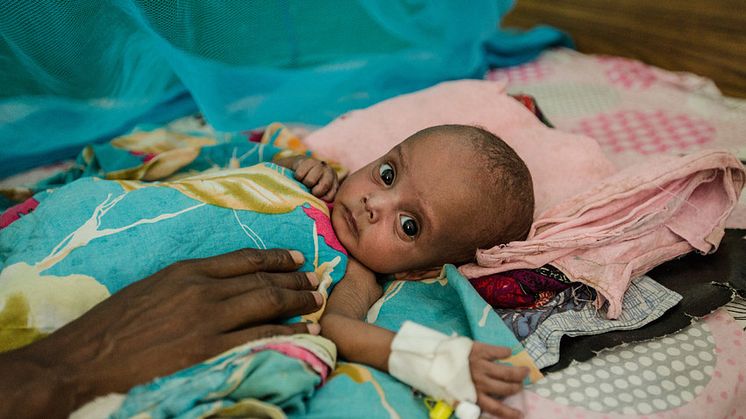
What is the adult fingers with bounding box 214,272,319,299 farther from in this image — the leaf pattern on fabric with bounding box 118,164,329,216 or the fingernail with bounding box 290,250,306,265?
the leaf pattern on fabric with bounding box 118,164,329,216

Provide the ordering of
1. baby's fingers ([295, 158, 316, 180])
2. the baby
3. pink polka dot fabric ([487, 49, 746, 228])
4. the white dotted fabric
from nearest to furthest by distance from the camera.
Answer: the white dotted fabric → the baby → baby's fingers ([295, 158, 316, 180]) → pink polka dot fabric ([487, 49, 746, 228])

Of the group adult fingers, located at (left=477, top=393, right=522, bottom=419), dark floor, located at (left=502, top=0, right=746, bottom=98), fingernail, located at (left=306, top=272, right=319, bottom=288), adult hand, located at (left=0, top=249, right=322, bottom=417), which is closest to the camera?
adult hand, located at (left=0, top=249, right=322, bottom=417)

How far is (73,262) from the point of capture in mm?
1151

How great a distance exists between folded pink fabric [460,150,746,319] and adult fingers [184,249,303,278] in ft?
1.50

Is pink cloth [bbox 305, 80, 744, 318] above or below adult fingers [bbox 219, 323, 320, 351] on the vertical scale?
below

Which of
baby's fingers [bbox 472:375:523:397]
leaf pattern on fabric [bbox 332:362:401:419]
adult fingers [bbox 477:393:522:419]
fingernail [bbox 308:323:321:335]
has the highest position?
fingernail [bbox 308:323:321:335]

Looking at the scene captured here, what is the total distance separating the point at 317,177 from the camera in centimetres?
158

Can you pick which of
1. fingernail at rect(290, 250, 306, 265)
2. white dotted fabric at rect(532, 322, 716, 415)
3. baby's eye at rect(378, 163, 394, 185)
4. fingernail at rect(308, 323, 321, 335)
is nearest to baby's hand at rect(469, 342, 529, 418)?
white dotted fabric at rect(532, 322, 716, 415)

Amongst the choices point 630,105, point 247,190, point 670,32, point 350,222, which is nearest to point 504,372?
point 350,222

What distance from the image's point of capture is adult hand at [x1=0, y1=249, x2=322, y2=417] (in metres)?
0.92

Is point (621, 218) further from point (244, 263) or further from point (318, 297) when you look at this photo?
Answer: point (244, 263)

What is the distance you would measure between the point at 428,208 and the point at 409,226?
0.22 ft

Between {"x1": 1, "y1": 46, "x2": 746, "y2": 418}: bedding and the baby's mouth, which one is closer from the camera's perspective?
{"x1": 1, "y1": 46, "x2": 746, "y2": 418}: bedding

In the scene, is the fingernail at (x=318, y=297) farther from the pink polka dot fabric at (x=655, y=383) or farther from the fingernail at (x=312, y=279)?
the pink polka dot fabric at (x=655, y=383)
